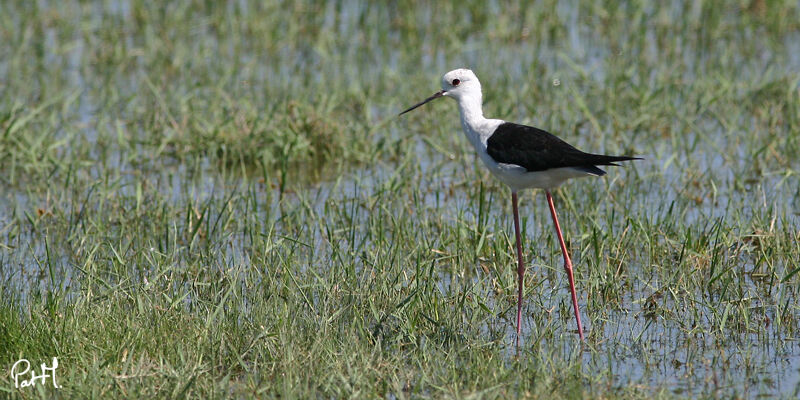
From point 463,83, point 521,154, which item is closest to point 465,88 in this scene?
point 463,83

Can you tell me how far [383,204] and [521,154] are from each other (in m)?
1.48

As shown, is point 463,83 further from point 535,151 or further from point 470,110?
point 535,151

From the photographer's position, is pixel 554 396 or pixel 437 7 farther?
pixel 437 7

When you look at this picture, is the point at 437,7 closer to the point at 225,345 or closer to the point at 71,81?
the point at 71,81

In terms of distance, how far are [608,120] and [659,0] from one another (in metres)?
3.44

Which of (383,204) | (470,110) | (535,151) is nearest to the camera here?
(535,151)

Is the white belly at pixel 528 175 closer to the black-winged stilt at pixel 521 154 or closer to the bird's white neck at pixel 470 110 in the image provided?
the black-winged stilt at pixel 521 154

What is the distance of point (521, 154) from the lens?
209 inches

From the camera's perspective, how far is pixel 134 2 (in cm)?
1140

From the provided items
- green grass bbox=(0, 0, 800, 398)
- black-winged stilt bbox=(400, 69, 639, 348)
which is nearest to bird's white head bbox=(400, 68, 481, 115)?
black-winged stilt bbox=(400, 69, 639, 348)

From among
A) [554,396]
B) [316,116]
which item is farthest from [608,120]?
[554,396]

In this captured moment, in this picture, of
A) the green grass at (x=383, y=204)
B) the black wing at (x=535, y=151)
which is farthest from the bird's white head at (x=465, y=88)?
the green grass at (x=383, y=204)

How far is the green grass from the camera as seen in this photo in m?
4.75

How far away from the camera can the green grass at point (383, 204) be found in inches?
187
